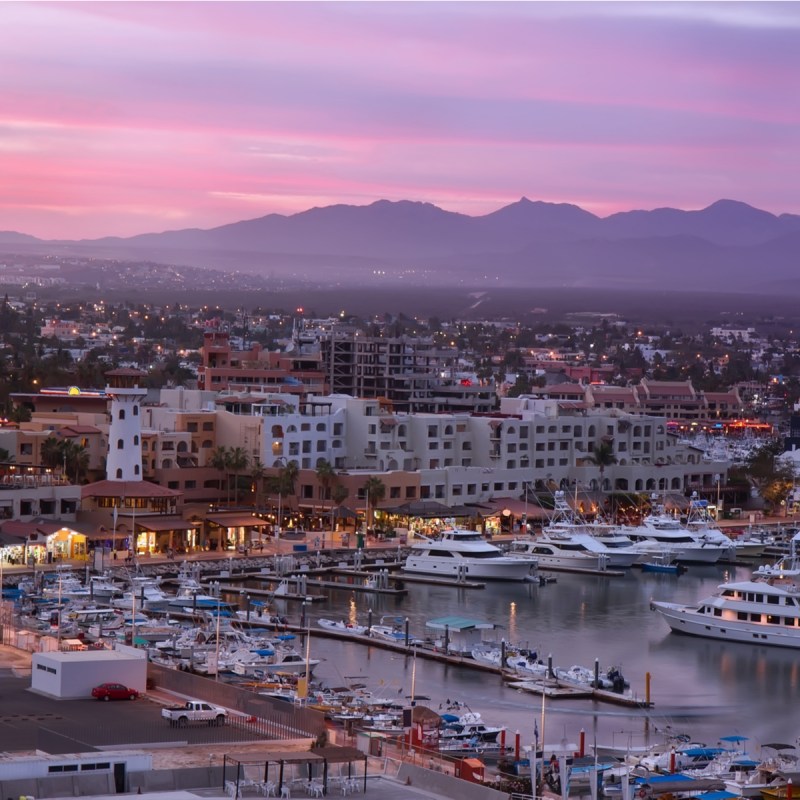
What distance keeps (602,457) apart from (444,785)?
45.0 metres

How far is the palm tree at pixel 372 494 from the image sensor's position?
5991 centimetres

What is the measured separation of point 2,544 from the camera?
161 ft

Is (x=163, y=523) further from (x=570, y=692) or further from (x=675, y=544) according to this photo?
(x=570, y=692)

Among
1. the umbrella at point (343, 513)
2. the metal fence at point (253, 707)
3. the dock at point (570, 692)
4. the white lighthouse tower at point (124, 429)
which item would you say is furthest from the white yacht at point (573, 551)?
the metal fence at point (253, 707)

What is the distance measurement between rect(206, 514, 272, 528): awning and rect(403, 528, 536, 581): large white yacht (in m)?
4.65

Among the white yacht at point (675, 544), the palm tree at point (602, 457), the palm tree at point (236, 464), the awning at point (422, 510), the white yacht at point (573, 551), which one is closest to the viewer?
the white yacht at point (573, 551)

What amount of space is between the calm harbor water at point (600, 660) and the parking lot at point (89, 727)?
6970mm

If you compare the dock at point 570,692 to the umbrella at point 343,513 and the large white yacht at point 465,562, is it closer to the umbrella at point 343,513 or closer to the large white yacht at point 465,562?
the large white yacht at point 465,562

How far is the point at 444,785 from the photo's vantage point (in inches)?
974

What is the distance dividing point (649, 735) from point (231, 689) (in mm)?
7639

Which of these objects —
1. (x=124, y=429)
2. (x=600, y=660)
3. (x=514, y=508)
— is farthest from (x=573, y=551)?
(x=600, y=660)

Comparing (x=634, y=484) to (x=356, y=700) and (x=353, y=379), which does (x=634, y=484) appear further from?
(x=356, y=700)

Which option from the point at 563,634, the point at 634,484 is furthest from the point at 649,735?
the point at 634,484

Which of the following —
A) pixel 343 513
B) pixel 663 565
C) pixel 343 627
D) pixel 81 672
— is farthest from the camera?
pixel 343 513
